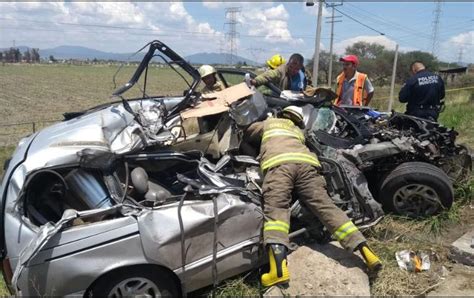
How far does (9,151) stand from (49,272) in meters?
8.00

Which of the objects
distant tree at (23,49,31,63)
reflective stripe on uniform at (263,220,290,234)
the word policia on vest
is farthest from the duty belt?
distant tree at (23,49,31,63)

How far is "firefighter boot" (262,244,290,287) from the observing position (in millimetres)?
3357

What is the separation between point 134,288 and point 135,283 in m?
0.03

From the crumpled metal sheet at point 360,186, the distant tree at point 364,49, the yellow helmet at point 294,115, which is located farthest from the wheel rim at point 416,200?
the distant tree at point 364,49

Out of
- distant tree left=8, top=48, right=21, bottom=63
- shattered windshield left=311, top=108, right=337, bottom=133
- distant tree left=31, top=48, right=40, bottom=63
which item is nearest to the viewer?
shattered windshield left=311, top=108, right=337, bottom=133

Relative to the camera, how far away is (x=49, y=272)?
9.77 feet

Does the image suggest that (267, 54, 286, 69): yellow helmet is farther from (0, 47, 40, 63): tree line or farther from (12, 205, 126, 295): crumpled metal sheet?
(0, 47, 40, 63): tree line

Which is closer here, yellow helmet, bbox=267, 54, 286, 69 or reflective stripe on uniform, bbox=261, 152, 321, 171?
reflective stripe on uniform, bbox=261, 152, 321, 171

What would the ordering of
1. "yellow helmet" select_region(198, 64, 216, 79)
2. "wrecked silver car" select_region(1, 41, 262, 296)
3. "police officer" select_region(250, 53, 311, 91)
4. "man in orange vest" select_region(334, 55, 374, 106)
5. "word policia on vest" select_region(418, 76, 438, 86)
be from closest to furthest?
"wrecked silver car" select_region(1, 41, 262, 296) → "yellow helmet" select_region(198, 64, 216, 79) → "police officer" select_region(250, 53, 311, 91) → "word policia on vest" select_region(418, 76, 438, 86) → "man in orange vest" select_region(334, 55, 374, 106)

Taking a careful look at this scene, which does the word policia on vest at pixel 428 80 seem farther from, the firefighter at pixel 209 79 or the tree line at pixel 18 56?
the tree line at pixel 18 56

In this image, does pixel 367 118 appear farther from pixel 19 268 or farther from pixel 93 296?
pixel 19 268

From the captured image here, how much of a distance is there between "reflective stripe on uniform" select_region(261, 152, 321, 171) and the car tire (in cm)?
127

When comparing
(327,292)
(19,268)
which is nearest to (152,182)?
(19,268)

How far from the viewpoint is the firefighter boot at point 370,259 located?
11.5 ft
